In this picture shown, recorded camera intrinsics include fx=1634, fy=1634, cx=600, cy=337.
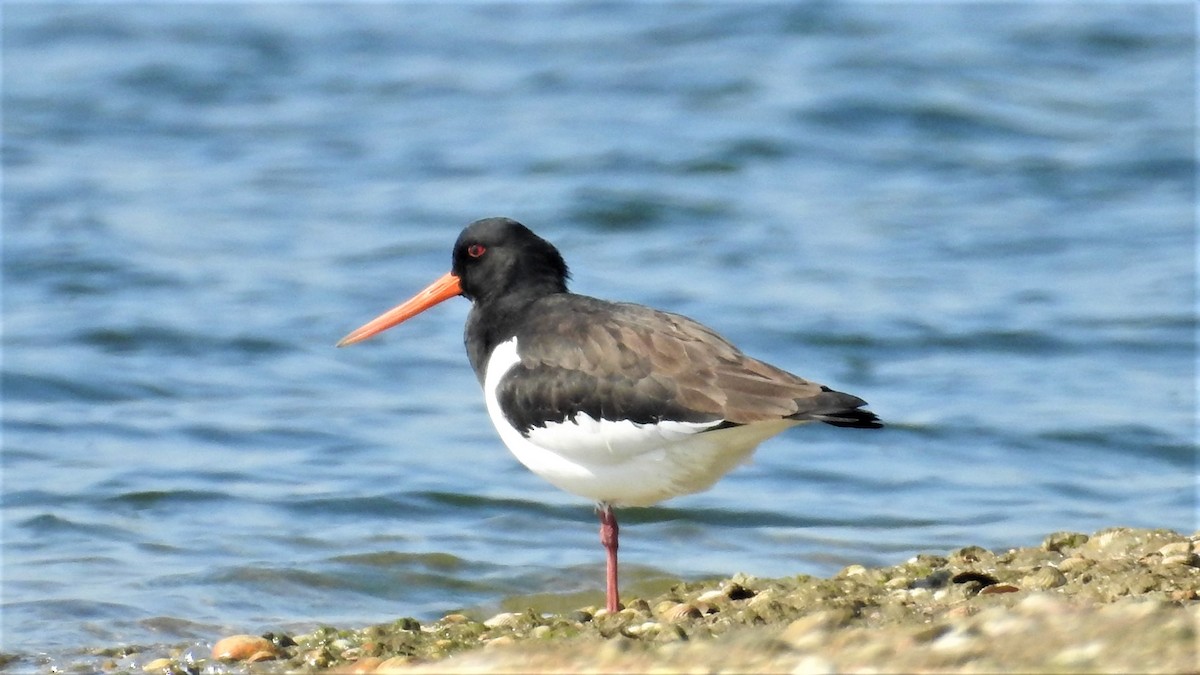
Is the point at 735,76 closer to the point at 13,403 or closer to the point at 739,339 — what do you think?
the point at 739,339

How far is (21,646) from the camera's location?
18.2ft

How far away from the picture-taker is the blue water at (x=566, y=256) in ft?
23.1

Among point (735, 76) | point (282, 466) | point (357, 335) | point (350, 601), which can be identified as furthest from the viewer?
point (735, 76)

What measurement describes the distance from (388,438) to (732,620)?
3.83m

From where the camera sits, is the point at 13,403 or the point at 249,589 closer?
the point at 249,589

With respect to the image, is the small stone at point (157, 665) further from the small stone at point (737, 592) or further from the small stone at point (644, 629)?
the small stone at point (737, 592)

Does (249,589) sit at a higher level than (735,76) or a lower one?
lower

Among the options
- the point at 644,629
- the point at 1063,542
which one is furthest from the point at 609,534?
the point at 1063,542

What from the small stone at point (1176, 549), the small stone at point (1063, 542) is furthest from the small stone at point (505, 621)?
the small stone at point (1176, 549)

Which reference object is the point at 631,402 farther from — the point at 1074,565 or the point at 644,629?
the point at 1074,565

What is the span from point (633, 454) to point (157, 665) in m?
1.64

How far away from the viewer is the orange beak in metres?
6.46

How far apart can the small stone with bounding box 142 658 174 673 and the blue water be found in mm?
527

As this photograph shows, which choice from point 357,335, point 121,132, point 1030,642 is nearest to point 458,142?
point 121,132
